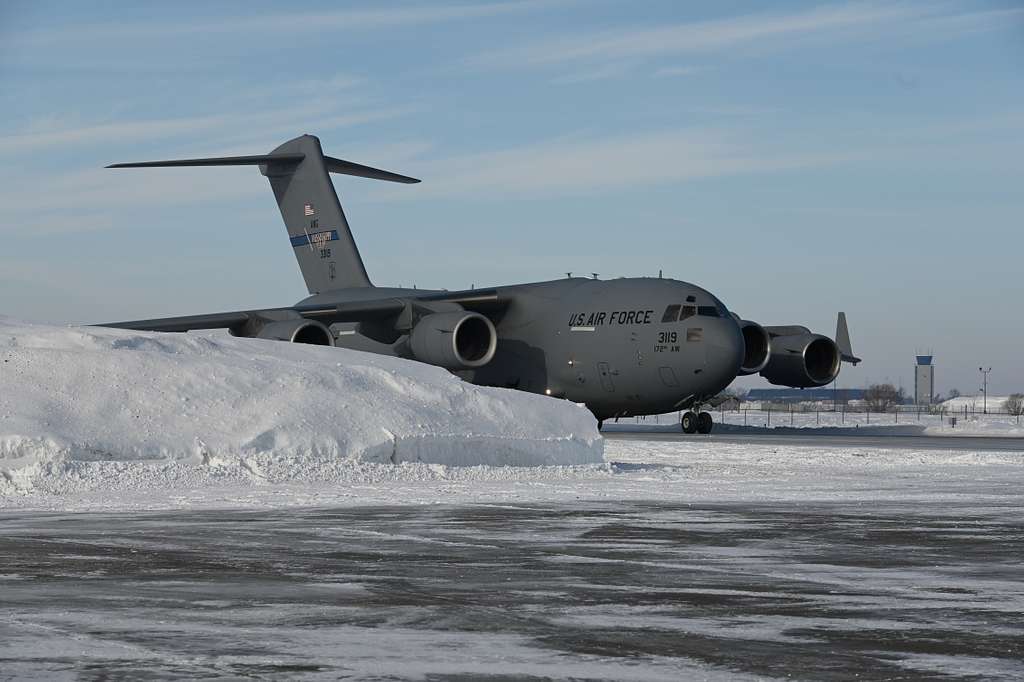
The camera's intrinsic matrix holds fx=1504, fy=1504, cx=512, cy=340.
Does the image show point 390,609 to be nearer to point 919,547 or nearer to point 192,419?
point 919,547

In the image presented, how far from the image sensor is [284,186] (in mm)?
42594

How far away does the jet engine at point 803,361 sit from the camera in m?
35.1

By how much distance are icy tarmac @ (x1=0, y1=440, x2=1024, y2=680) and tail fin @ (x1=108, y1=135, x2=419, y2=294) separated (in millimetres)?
27732

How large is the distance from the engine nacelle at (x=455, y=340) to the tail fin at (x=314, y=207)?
24.2 feet

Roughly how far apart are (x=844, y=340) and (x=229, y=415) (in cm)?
2523

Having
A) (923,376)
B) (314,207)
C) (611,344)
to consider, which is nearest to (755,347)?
(611,344)

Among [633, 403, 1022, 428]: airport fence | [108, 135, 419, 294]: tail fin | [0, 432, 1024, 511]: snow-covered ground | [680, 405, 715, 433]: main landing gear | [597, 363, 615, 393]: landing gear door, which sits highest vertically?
[108, 135, 419, 294]: tail fin

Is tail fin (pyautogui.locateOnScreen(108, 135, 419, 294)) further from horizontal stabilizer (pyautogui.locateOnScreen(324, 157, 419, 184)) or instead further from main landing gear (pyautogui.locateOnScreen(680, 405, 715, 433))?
main landing gear (pyautogui.locateOnScreen(680, 405, 715, 433))

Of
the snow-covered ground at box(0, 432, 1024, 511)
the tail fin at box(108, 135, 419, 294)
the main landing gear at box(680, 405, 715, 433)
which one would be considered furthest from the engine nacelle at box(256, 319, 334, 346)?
the snow-covered ground at box(0, 432, 1024, 511)

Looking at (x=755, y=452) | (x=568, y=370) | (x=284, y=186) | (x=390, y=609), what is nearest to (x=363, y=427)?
(x=755, y=452)

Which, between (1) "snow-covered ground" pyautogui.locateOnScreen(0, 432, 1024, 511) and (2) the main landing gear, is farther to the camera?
(2) the main landing gear

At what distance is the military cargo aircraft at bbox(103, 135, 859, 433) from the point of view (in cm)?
3136

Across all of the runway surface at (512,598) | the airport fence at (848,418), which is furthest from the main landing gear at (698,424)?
the runway surface at (512,598)

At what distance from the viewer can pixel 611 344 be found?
32500 millimetres
